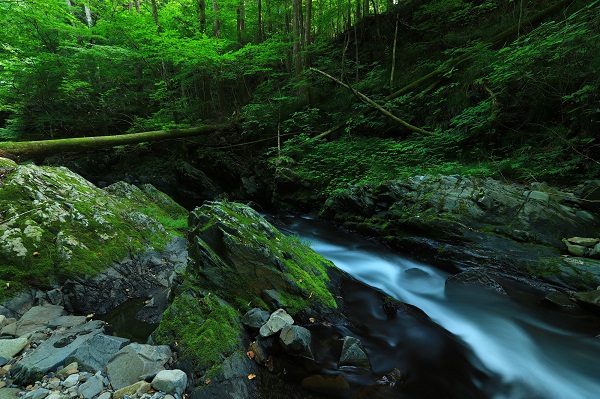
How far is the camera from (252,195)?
11.8m

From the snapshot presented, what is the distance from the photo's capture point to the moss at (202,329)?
2.66 m

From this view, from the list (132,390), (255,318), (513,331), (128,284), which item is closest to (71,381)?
(132,390)

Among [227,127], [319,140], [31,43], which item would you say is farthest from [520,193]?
[31,43]

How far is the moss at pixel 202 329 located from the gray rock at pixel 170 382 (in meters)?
0.18

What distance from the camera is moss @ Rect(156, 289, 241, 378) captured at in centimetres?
266

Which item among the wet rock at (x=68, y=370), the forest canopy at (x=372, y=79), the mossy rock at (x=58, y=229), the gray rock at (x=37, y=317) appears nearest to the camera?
the wet rock at (x=68, y=370)

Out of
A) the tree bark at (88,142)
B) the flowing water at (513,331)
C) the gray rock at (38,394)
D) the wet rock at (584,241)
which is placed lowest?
the flowing water at (513,331)

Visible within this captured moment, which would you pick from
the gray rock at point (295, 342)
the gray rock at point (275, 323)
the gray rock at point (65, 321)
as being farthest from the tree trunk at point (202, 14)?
the gray rock at point (295, 342)

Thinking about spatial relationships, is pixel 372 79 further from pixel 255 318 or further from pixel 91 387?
pixel 91 387

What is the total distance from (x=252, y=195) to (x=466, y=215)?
8.27m

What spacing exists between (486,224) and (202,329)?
17.1ft

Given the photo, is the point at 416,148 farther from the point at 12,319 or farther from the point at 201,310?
the point at 12,319

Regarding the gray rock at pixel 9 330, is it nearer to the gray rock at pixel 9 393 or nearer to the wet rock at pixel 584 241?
the gray rock at pixel 9 393

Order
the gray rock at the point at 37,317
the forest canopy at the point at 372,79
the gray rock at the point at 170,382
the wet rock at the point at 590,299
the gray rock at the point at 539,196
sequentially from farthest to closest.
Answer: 1. the forest canopy at the point at 372,79
2. the gray rock at the point at 539,196
3. the wet rock at the point at 590,299
4. the gray rock at the point at 37,317
5. the gray rock at the point at 170,382
